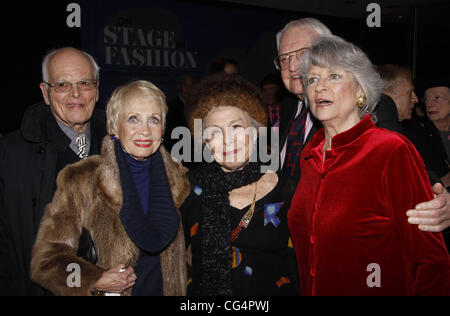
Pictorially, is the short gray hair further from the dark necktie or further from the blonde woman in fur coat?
the blonde woman in fur coat

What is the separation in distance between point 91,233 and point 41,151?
0.71 metres

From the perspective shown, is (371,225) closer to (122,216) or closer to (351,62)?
(351,62)

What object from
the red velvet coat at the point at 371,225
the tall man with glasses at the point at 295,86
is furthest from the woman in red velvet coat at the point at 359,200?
the tall man with glasses at the point at 295,86

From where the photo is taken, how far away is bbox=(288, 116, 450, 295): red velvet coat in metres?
1.70

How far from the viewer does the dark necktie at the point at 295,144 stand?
2.54 meters

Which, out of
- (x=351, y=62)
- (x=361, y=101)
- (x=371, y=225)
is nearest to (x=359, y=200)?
(x=371, y=225)

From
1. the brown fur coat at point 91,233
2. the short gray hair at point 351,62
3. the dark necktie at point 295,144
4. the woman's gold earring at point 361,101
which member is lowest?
the brown fur coat at point 91,233

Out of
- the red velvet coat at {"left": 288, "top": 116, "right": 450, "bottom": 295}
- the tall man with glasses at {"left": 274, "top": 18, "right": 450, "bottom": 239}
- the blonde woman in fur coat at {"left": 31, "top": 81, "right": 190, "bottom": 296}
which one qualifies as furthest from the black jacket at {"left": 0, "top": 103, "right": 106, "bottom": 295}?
the red velvet coat at {"left": 288, "top": 116, "right": 450, "bottom": 295}

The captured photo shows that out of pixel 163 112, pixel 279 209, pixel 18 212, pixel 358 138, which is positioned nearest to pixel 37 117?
pixel 18 212

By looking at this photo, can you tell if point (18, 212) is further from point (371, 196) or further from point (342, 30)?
point (342, 30)

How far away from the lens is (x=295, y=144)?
2686mm

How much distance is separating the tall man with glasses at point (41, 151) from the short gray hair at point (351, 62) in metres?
Answer: 1.58

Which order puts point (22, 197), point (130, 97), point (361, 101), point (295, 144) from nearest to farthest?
1. point (361, 101)
2. point (130, 97)
3. point (22, 197)
4. point (295, 144)

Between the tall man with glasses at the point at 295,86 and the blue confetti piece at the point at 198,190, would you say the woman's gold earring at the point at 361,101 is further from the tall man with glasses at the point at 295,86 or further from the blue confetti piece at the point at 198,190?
the blue confetti piece at the point at 198,190
